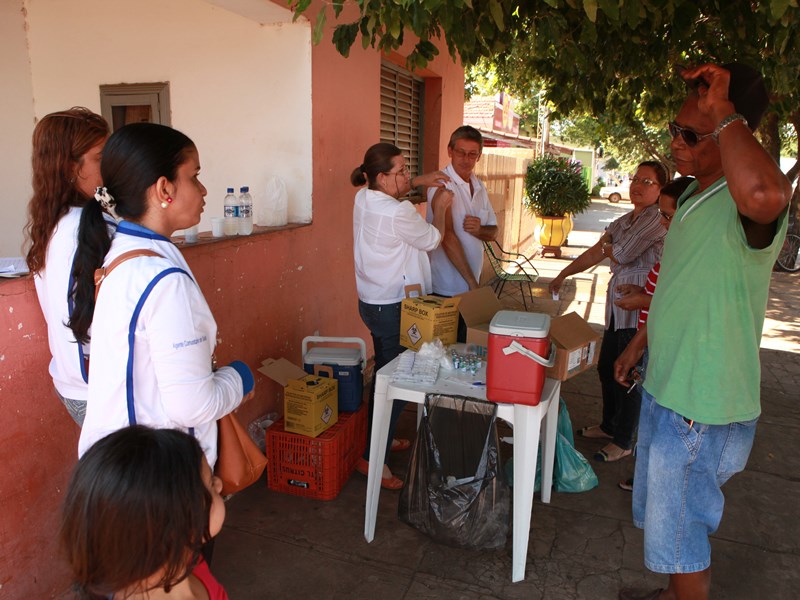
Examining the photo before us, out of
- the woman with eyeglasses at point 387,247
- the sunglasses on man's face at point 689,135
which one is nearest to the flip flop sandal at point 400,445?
the woman with eyeglasses at point 387,247

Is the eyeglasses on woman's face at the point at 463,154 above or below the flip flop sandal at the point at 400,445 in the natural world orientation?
above

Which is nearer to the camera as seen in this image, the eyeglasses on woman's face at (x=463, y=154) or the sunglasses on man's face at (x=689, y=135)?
the sunglasses on man's face at (x=689, y=135)

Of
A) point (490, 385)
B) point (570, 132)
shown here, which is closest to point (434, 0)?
point (490, 385)

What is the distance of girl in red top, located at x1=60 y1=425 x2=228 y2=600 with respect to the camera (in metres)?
1.08

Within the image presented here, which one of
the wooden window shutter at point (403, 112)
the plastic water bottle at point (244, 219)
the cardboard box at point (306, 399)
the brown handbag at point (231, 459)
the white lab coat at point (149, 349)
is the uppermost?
the wooden window shutter at point (403, 112)

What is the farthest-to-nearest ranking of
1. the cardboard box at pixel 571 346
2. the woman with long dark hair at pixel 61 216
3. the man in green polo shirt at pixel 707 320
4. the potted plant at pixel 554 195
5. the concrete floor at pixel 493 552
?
the potted plant at pixel 554 195
the cardboard box at pixel 571 346
the concrete floor at pixel 493 552
the woman with long dark hair at pixel 61 216
the man in green polo shirt at pixel 707 320

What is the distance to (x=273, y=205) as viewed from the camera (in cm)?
384

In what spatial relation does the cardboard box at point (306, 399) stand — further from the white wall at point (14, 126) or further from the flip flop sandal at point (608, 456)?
the white wall at point (14, 126)

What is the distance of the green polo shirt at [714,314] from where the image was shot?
1.81 metres

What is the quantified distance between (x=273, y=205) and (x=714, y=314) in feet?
9.07

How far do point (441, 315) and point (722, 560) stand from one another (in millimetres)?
1781

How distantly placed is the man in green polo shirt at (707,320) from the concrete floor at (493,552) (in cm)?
68

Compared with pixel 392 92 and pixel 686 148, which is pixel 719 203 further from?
pixel 392 92

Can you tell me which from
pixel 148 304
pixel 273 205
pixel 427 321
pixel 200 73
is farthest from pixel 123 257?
pixel 200 73
